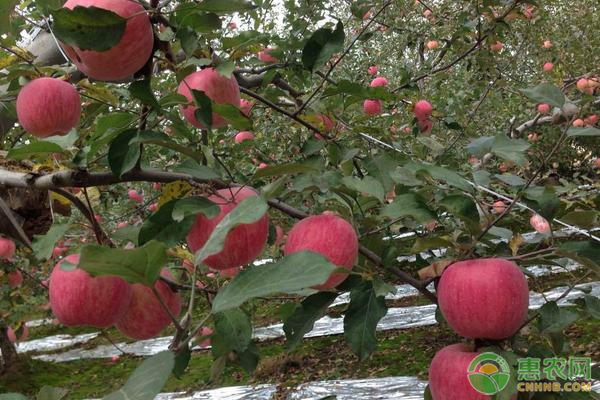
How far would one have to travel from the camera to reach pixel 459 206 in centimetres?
80

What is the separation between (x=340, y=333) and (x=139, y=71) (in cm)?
402

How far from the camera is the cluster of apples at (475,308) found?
0.74 m

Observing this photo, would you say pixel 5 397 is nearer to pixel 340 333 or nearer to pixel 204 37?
pixel 204 37

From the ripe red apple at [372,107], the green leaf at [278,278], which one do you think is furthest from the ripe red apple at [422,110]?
the green leaf at [278,278]

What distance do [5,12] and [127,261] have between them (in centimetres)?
62

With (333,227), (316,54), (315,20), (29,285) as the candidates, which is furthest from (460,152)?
(29,285)

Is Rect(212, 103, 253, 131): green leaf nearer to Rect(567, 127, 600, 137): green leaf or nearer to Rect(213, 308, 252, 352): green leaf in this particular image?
Rect(213, 308, 252, 352): green leaf

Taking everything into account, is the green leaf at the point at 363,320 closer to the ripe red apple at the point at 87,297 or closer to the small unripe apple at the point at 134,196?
the ripe red apple at the point at 87,297

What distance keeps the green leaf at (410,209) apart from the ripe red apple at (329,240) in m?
0.06

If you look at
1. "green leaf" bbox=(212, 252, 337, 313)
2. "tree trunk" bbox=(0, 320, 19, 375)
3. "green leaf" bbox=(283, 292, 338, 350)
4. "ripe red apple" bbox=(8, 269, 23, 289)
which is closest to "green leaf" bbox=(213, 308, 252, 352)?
"green leaf" bbox=(283, 292, 338, 350)

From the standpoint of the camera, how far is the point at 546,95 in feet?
2.90

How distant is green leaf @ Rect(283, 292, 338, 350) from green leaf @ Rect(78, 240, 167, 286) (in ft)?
1.29

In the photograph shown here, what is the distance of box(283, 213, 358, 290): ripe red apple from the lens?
73 centimetres

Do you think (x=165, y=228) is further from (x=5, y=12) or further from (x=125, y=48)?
(x=5, y=12)
